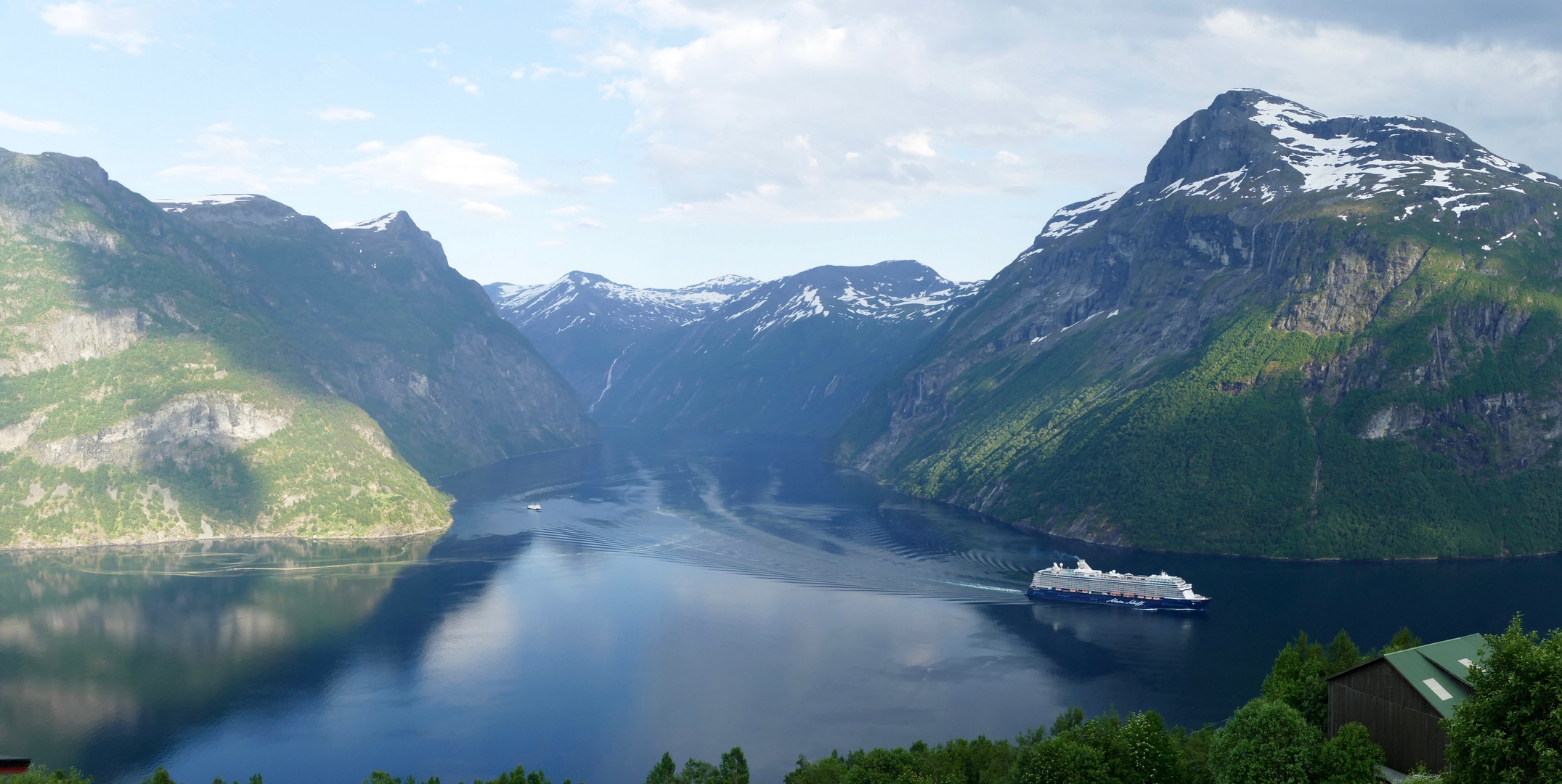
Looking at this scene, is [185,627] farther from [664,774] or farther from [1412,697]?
[1412,697]

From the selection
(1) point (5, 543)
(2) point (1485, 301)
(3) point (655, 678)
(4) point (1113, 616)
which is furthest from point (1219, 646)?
(1) point (5, 543)

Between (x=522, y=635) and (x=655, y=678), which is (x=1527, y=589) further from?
(x=522, y=635)

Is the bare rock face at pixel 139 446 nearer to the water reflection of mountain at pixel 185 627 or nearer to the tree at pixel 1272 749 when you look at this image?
the water reflection of mountain at pixel 185 627

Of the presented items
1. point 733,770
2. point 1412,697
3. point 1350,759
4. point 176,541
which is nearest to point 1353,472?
point 1412,697

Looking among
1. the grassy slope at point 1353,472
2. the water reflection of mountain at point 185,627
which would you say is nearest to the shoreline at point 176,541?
the water reflection of mountain at point 185,627

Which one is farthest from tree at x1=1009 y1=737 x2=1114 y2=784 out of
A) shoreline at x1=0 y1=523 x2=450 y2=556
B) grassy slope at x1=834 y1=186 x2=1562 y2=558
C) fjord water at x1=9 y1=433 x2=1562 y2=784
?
shoreline at x1=0 y1=523 x2=450 y2=556

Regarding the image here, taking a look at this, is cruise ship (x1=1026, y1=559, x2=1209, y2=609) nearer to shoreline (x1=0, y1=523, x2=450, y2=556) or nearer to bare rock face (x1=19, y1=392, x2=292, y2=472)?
shoreline (x1=0, y1=523, x2=450, y2=556)
